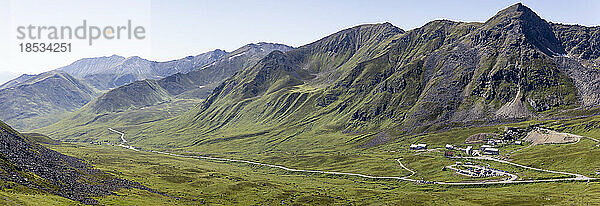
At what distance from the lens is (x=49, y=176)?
122875mm

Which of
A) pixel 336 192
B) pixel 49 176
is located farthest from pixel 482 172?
pixel 49 176

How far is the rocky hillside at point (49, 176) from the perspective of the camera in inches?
4158

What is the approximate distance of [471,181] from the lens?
16088 centimetres

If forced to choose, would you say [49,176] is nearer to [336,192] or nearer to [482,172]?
[336,192]

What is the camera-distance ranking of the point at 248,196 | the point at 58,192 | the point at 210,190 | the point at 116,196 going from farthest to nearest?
the point at 210,190 → the point at 248,196 → the point at 116,196 → the point at 58,192

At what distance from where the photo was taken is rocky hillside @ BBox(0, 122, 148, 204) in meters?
106

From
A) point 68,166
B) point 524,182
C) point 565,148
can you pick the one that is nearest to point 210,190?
point 68,166

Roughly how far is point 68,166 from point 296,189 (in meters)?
101

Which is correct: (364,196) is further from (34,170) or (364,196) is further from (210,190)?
(34,170)

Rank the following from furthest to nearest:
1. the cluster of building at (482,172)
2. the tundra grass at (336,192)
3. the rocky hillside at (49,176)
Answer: the cluster of building at (482,172) < the tundra grass at (336,192) < the rocky hillside at (49,176)

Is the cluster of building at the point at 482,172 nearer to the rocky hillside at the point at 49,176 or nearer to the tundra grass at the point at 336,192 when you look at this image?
the tundra grass at the point at 336,192

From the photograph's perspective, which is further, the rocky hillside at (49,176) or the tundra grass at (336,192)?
the tundra grass at (336,192)

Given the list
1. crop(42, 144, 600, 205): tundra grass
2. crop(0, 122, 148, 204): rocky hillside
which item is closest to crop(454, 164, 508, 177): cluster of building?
crop(42, 144, 600, 205): tundra grass

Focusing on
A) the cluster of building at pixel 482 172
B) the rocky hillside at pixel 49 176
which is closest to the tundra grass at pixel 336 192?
the rocky hillside at pixel 49 176
